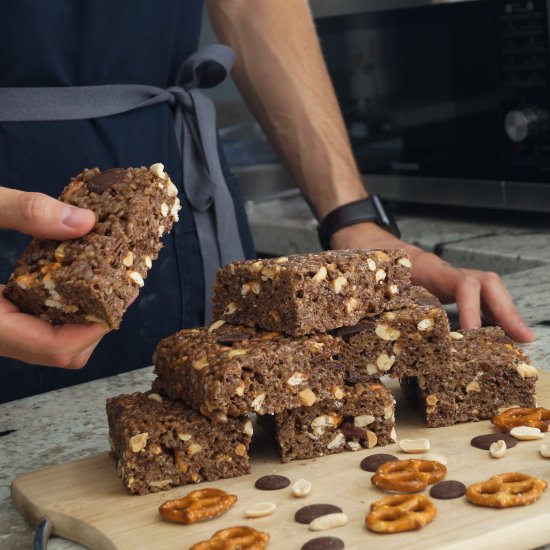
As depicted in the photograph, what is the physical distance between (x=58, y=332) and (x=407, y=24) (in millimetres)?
1589

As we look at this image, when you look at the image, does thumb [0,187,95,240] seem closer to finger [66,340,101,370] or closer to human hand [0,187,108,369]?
human hand [0,187,108,369]

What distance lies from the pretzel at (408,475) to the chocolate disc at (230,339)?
225 millimetres

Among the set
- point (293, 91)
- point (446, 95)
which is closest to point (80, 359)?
point (293, 91)

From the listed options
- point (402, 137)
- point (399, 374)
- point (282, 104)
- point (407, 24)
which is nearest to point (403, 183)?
point (402, 137)

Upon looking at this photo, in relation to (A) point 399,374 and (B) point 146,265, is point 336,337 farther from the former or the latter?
(B) point 146,265

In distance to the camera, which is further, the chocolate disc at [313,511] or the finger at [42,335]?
the finger at [42,335]

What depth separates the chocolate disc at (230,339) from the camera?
1.21 meters

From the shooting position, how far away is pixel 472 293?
1.65 metres

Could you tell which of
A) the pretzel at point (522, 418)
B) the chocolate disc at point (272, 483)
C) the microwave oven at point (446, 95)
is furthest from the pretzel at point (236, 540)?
the microwave oven at point (446, 95)

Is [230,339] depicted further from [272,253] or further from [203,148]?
[272,253]

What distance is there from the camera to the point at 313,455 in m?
1.20

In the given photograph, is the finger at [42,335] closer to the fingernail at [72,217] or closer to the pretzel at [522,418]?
the fingernail at [72,217]

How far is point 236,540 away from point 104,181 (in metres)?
0.44

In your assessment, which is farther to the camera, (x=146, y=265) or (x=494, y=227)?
(x=494, y=227)
